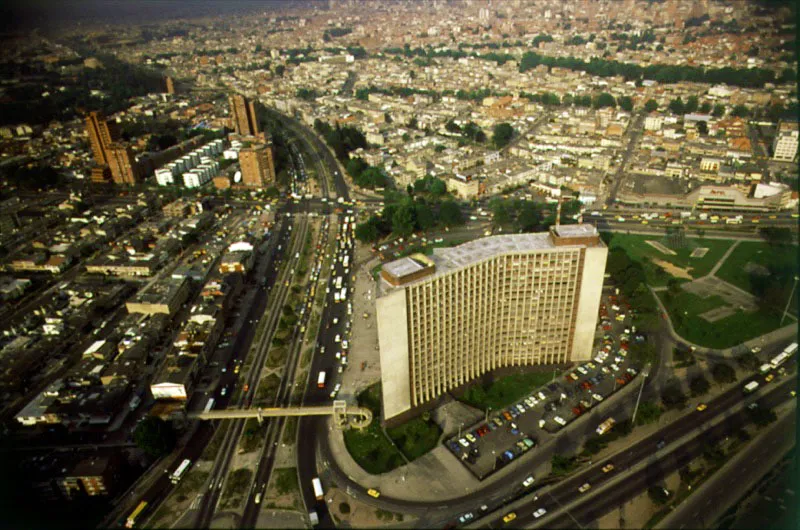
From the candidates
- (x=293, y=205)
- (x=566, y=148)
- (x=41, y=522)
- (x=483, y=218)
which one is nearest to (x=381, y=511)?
(x=41, y=522)

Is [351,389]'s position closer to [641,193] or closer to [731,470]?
[731,470]

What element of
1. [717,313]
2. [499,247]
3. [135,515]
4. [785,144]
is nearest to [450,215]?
[499,247]

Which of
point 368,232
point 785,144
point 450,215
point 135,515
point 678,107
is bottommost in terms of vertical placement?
point 135,515

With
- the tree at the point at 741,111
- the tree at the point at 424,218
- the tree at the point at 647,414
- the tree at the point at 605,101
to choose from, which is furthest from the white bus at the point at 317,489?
the tree at the point at 605,101

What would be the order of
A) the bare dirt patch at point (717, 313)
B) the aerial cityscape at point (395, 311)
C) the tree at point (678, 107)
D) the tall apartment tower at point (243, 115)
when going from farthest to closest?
the tree at point (678, 107) → the tall apartment tower at point (243, 115) → the bare dirt patch at point (717, 313) → the aerial cityscape at point (395, 311)

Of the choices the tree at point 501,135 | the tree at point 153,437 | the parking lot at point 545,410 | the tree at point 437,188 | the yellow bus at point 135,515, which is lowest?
the parking lot at point 545,410

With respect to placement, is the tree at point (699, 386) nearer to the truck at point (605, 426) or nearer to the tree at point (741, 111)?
the truck at point (605, 426)

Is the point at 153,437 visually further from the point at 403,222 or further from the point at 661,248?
the point at 661,248
